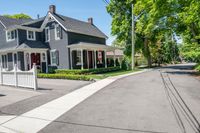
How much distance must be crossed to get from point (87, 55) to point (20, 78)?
14.6 metres

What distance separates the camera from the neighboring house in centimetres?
2528

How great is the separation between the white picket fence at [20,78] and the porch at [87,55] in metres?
10.3

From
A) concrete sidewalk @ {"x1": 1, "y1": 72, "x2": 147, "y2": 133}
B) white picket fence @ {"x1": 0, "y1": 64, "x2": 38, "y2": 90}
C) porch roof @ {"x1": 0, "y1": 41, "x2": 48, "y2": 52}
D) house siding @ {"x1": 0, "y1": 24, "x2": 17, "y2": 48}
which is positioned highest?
house siding @ {"x1": 0, "y1": 24, "x2": 17, "y2": 48}

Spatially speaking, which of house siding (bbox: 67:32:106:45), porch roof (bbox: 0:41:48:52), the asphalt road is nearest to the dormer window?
house siding (bbox: 67:32:106:45)

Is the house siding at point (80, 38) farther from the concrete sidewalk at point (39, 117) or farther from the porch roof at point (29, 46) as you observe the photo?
the concrete sidewalk at point (39, 117)

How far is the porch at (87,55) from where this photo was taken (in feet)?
82.0

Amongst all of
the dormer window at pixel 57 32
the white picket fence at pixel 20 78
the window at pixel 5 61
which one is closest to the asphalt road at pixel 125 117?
the white picket fence at pixel 20 78

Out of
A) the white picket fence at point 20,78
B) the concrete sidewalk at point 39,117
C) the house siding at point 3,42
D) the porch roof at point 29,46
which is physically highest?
the house siding at point 3,42

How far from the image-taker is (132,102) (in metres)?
8.63

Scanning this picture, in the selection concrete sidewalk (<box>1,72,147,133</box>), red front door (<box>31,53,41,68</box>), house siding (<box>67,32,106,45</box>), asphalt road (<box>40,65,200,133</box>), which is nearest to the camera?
asphalt road (<box>40,65,200,133</box>)

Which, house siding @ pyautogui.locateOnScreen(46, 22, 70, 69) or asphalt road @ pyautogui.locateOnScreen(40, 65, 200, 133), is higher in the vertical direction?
house siding @ pyautogui.locateOnScreen(46, 22, 70, 69)

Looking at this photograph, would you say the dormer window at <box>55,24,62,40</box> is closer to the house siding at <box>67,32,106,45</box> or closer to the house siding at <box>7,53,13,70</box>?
the house siding at <box>67,32,106,45</box>

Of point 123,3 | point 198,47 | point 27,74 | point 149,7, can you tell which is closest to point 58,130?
point 27,74

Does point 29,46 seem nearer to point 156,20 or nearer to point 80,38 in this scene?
point 80,38
